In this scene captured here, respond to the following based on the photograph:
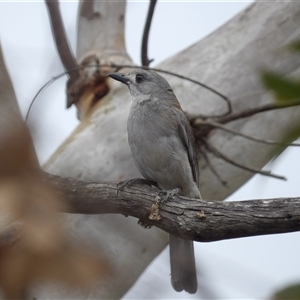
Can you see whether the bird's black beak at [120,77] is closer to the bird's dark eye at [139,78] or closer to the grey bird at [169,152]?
the bird's dark eye at [139,78]

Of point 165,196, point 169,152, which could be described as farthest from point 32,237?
point 169,152

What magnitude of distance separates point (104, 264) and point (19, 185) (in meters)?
0.33

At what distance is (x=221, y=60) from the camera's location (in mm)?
5199

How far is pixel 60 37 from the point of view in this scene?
209 inches

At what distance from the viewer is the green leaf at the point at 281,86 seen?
112 cm

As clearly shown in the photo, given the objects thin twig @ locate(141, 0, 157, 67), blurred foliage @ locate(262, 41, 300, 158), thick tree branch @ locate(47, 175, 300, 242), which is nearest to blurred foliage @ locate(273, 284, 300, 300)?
blurred foliage @ locate(262, 41, 300, 158)

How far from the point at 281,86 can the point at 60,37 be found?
A: 4427 millimetres

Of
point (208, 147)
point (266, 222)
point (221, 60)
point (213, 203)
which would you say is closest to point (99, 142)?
point (208, 147)

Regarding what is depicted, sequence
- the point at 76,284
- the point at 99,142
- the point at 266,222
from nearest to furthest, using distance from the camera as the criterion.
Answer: the point at 76,284 < the point at 266,222 < the point at 99,142

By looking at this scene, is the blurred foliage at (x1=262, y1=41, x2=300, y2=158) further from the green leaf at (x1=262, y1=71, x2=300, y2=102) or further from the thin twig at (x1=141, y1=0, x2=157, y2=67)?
the thin twig at (x1=141, y1=0, x2=157, y2=67)

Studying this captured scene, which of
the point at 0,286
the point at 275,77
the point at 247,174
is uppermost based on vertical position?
the point at 275,77

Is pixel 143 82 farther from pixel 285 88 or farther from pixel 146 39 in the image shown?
pixel 285 88

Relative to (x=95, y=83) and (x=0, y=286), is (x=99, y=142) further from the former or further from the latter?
(x=0, y=286)

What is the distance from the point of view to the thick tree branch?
8.26 feet
